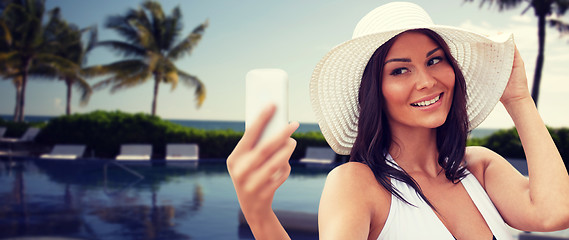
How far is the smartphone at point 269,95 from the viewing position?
2.62ft

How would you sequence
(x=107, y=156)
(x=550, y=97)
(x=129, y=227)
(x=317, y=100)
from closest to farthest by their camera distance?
(x=317, y=100)
(x=129, y=227)
(x=107, y=156)
(x=550, y=97)

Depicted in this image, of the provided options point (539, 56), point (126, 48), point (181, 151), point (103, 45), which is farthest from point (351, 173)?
point (126, 48)

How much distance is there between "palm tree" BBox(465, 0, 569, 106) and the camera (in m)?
15.3

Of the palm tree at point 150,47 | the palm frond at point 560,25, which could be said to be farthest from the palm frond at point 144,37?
the palm frond at point 560,25

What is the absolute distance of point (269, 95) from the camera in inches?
31.4

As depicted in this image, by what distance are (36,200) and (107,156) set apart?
8.96m

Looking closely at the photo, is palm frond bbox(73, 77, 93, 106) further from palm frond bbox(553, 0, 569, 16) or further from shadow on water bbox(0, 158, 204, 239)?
palm frond bbox(553, 0, 569, 16)

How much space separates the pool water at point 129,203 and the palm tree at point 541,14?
8603mm

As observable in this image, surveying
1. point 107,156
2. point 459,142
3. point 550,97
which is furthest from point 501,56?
point 550,97

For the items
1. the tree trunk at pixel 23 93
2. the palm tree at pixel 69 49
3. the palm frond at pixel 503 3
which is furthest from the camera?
the palm tree at pixel 69 49

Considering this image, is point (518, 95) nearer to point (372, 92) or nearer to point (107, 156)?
point (372, 92)

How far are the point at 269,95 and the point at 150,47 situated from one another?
22.7 meters

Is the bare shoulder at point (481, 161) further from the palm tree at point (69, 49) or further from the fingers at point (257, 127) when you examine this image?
the palm tree at point (69, 49)

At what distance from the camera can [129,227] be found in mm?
6277
